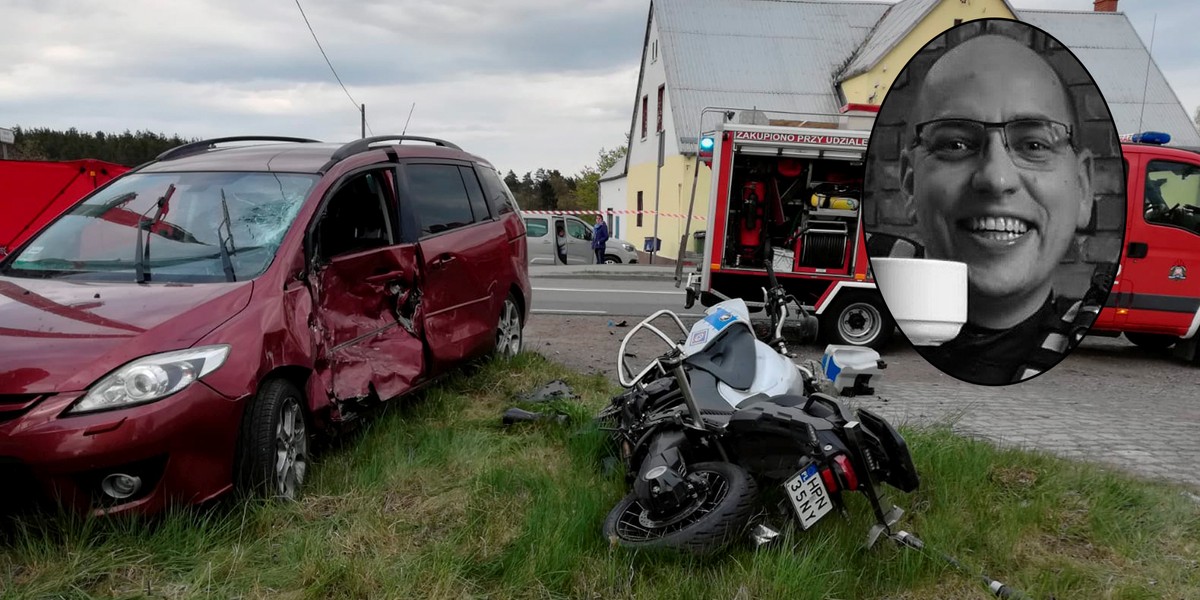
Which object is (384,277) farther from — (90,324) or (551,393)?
(90,324)

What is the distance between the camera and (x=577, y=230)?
23656 millimetres

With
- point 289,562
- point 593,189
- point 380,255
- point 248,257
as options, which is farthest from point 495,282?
point 593,189

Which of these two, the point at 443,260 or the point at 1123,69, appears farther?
the point at 1123,69

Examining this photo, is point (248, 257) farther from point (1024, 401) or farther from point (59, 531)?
point (1024, 401)

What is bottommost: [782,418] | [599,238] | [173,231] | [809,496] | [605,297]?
[605,297]

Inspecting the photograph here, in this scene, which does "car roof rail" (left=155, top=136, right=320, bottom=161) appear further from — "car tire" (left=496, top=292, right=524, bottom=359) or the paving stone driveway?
the paving stone driveway

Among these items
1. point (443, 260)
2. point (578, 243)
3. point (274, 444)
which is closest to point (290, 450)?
point (274, 444)

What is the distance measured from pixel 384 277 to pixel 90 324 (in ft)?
5.76

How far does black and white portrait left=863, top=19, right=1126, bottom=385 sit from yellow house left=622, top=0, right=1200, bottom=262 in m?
21.0

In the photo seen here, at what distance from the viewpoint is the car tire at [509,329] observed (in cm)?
681

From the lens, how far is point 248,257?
419cm

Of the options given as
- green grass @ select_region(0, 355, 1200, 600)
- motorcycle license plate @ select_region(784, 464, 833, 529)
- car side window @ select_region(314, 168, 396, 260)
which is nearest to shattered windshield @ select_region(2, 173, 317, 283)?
car side window @ select_region(314, 168, 396, 260)

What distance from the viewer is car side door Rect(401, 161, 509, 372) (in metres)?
5.44

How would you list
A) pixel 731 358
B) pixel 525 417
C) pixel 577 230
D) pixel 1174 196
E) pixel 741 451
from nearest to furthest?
pixel 741 451 < pixel 731 358 < pixel 525 417 < pixel 1174 196 < pixel 577 230
